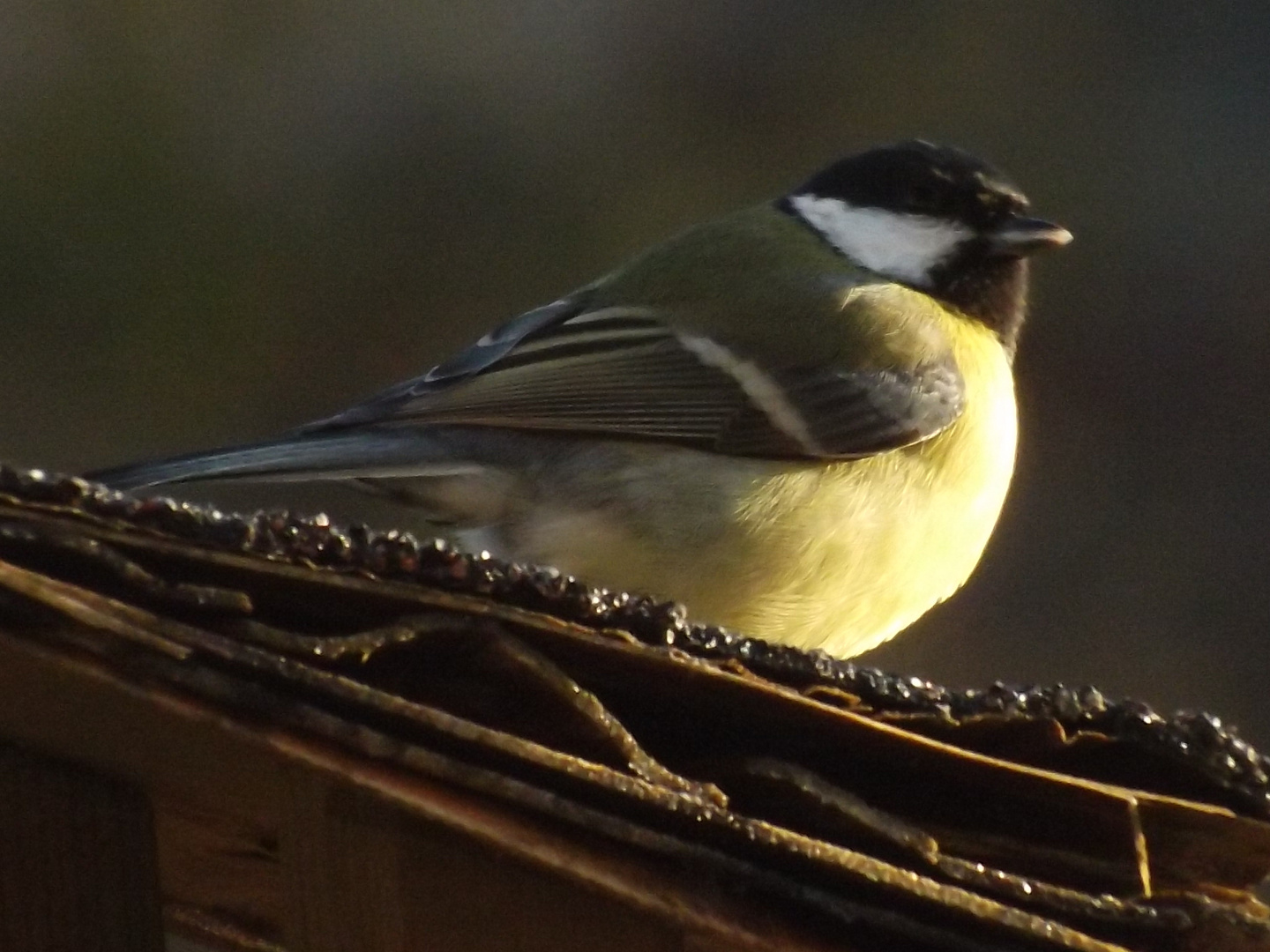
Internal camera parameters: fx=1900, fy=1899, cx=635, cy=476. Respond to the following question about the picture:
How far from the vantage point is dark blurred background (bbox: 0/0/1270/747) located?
9.39 ft

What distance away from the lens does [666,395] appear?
5.68 feet

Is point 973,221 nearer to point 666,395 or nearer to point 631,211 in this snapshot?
point 666,395

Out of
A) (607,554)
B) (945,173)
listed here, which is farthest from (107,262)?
(607,554)

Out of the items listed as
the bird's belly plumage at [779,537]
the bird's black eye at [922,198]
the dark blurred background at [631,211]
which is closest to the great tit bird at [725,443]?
the bird's belly plumage at [779,537]

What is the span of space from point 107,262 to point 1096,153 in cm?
184

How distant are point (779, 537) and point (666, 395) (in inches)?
8.3

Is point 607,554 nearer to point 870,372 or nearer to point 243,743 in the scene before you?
point 870,372

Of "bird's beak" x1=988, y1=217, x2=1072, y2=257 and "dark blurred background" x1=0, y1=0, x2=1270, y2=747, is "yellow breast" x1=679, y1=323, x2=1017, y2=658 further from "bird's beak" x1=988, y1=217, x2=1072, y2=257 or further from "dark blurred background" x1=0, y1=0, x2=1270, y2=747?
"dark blurred background" x1=0, y1=0, x2=1270, y2=747

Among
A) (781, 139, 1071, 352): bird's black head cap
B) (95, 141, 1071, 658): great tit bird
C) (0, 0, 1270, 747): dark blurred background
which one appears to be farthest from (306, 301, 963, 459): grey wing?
(0, 0, 1270, 747): dark blurred background

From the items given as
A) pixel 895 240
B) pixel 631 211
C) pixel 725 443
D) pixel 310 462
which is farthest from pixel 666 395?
pixel 631 211

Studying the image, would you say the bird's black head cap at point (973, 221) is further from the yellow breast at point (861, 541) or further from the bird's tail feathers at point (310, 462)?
the bird's tail feathers at point (310, 462)

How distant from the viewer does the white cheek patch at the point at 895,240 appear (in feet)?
6.72

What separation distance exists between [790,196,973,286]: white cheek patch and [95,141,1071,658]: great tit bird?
1.6 inches

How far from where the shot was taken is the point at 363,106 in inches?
138
